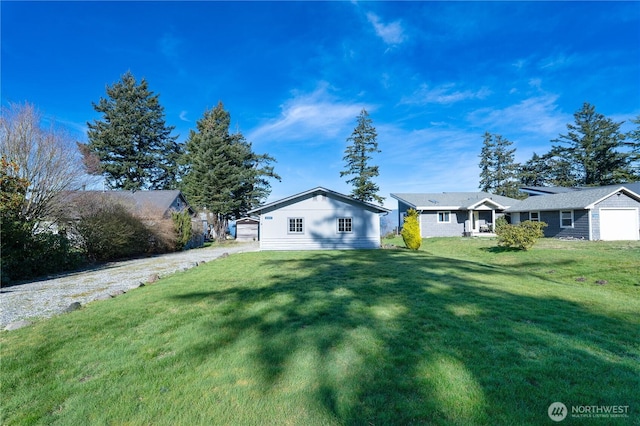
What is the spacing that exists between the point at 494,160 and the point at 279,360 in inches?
1877

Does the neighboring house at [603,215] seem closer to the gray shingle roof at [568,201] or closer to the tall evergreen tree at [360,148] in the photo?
the gray shingle roof at [568,201]

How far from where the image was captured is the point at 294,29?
13.2m

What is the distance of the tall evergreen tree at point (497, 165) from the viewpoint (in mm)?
41000

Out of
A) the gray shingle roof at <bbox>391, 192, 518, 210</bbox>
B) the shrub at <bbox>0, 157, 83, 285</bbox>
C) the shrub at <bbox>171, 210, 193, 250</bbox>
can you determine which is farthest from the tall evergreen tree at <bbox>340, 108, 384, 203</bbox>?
the shrub at <bbox>0, 157, 83, 285</bbox>

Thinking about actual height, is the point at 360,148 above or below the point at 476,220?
above

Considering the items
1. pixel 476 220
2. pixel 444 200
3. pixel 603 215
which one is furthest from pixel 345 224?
pixel 603 215

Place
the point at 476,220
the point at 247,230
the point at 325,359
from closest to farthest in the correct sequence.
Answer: the point at 325,359
the point at 476,220
the point at 247,230

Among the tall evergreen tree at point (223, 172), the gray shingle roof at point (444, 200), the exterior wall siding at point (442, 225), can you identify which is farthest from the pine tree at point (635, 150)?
the tall evergreen tree at point (223, 172)

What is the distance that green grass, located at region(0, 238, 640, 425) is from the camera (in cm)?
235

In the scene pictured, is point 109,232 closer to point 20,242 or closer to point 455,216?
point 20,242

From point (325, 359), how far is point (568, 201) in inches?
959

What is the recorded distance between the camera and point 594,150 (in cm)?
3544

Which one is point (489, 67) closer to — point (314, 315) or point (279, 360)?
point (314, 315)

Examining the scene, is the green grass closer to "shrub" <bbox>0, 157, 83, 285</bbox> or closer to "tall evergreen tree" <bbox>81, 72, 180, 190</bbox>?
"shrub" <bbox>0, 157, 83, 285</bbox>
